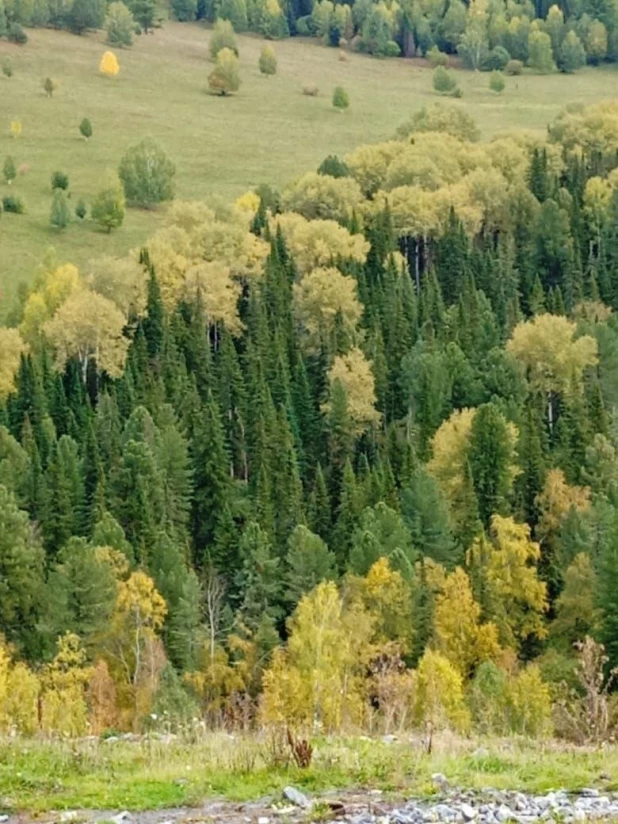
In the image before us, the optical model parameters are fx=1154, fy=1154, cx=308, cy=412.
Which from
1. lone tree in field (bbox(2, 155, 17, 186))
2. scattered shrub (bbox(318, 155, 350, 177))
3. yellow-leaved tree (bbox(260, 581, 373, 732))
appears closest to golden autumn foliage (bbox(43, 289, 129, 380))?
yellow-leaved tree (bbox(260, 581, 373, 732))

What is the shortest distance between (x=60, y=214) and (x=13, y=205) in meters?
8.22

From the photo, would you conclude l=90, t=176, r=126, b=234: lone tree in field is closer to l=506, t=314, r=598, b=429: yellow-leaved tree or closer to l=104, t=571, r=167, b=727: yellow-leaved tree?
l=506, t=314, r=598, b=429: yellow-leaved tree

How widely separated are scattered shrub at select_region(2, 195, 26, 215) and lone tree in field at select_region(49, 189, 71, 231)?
534cm

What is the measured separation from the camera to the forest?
7512 centimetres

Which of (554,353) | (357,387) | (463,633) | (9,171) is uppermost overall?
(9,171)

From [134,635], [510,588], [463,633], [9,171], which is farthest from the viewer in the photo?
[9,171]

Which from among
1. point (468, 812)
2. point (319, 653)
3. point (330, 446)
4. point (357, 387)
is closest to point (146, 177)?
point (357, 387)

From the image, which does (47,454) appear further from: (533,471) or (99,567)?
(533,471)

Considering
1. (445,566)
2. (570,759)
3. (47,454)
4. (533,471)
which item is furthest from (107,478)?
(570,759)

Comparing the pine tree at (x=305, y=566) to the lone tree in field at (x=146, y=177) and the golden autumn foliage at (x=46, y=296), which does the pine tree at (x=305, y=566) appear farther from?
the lone tree in field at (x=146, y=177)

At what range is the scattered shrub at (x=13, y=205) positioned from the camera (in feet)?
527

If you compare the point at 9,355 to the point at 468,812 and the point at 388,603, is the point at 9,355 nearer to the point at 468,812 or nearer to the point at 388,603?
the point at 388,603

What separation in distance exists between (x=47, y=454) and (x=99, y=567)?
3203cm

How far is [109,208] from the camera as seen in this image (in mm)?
158625
